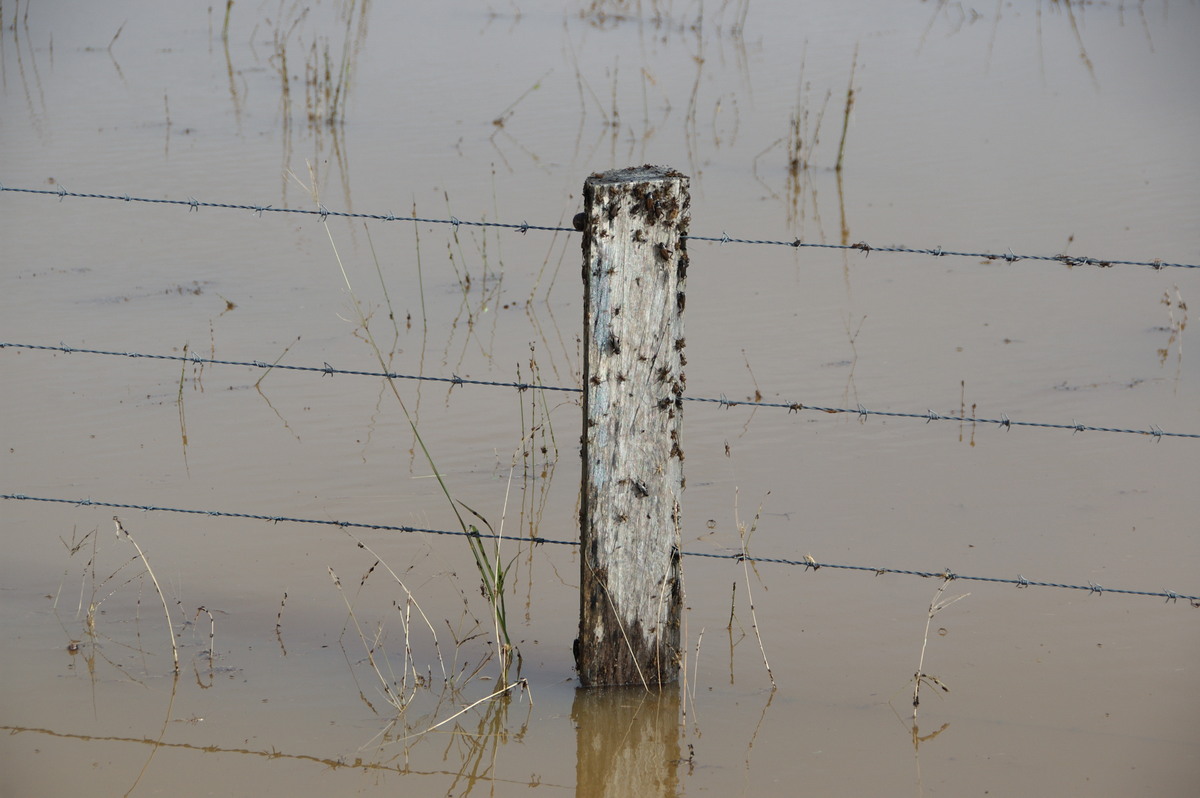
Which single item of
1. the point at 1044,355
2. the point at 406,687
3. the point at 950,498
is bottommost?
the point at 406,687

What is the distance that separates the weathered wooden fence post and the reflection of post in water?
0.09m

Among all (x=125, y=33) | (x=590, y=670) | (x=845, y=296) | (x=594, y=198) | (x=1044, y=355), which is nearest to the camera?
(x=594, y=198)

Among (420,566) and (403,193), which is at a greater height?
(403,193)

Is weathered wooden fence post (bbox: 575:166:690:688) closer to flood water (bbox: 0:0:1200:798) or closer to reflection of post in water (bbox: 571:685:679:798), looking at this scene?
reflection of post in water (bbox: 571:685:679:798)

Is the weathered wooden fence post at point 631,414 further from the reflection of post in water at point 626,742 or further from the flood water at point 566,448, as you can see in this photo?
the flood water at point 566,448

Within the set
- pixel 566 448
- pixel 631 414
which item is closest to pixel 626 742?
pixel 631 414

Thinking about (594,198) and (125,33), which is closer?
(594,198)

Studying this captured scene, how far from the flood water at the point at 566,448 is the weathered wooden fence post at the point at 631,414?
0.27 meters

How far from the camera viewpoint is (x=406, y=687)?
3.62 metres

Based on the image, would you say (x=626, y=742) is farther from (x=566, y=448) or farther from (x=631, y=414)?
(x=566, y=448)

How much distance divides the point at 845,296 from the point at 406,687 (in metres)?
4.15

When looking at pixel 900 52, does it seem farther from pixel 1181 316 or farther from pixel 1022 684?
pixel 1022 684

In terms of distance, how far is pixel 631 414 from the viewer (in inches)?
127

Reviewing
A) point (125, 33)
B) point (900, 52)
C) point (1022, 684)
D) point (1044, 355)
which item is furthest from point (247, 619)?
point (125, 33)
